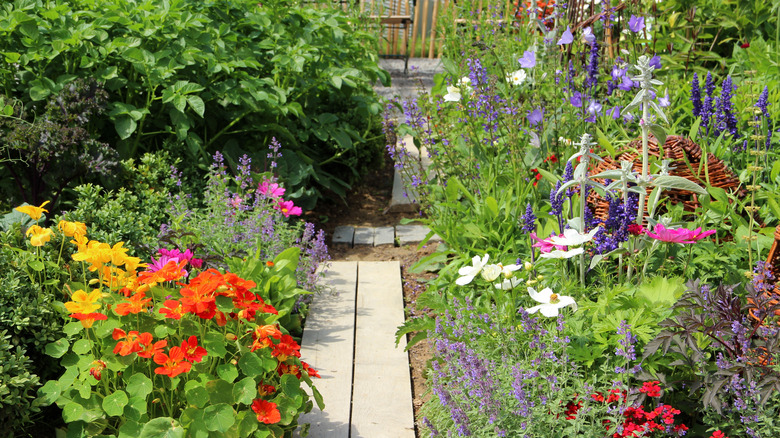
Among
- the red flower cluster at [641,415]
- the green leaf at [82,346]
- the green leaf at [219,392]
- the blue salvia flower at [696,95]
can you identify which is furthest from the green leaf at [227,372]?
the blue salvia flower at [696,95]

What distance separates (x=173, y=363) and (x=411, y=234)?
7.32 ft

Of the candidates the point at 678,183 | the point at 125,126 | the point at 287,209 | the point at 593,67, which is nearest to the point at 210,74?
the point at 125,126

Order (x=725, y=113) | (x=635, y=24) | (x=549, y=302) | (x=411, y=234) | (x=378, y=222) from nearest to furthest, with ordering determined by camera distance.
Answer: (x=549, y=302)
(x=725, y=113)
(x=635, y=24)
(x=411, y=234)
(x=378, y=222)

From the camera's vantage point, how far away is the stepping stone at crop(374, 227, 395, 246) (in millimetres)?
3947

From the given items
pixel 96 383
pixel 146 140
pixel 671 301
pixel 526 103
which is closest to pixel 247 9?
pixel 146 140

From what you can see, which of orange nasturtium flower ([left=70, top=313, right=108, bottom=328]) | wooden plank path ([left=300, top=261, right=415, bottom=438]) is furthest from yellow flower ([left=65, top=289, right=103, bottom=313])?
wooden plank path ([left=300, top=261, right=415, bottom=438])

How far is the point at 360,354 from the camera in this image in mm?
2787

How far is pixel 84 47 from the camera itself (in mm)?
3303

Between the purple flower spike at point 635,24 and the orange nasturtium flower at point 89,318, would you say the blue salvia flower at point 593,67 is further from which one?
the orange nasturtium flower at point 89,318

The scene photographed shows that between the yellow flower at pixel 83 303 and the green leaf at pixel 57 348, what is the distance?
158 millimetres


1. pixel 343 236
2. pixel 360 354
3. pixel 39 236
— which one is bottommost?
pixel 360 354

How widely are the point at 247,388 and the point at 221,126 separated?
2.28 metres

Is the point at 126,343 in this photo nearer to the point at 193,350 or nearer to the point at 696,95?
the point at 193,350

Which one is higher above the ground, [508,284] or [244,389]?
[508,284]
